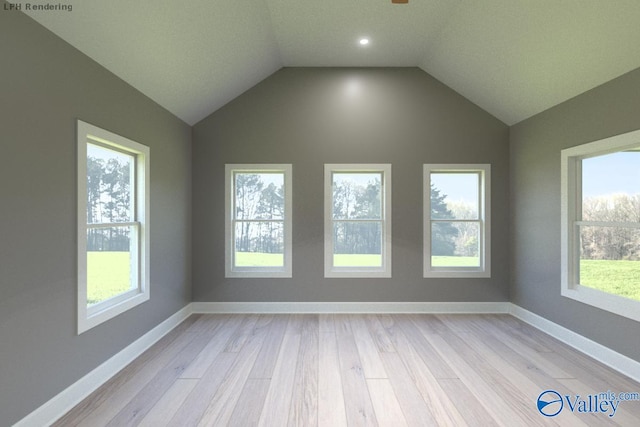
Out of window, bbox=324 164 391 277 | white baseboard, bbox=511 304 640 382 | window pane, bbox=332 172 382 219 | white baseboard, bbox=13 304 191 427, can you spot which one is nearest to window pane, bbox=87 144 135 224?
white baseboard, bbox=13 304 191 427

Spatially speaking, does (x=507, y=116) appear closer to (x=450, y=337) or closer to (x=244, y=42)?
(x=450, y=337)

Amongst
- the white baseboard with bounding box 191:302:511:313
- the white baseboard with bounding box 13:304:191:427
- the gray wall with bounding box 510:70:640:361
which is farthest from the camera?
the white baseboard with bounding box 191:302:511:313

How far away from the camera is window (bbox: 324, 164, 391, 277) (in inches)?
168

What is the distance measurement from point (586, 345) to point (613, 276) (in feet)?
2.39

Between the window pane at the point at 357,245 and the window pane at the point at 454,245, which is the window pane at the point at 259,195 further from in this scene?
the window pane at the point at 454,245

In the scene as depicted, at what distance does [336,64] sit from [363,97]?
0.58 metres

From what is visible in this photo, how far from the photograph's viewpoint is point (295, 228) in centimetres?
425

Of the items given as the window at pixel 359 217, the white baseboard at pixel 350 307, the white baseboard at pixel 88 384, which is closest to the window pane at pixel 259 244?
the white baseboard at pixel 350 307

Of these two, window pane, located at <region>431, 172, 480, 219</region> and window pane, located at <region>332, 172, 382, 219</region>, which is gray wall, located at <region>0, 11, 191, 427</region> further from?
window pane, located at <region>431, 172, 480, 219</region>

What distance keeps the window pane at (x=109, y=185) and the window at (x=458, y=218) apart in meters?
3.70

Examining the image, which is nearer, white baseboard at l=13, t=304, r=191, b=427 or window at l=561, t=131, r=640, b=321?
white baseboard at l=13, t=304, r=191, b=427

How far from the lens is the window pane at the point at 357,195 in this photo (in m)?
4.33

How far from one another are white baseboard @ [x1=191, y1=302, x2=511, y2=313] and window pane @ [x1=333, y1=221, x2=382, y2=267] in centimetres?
57

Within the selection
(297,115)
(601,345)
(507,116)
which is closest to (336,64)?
(297,115)
